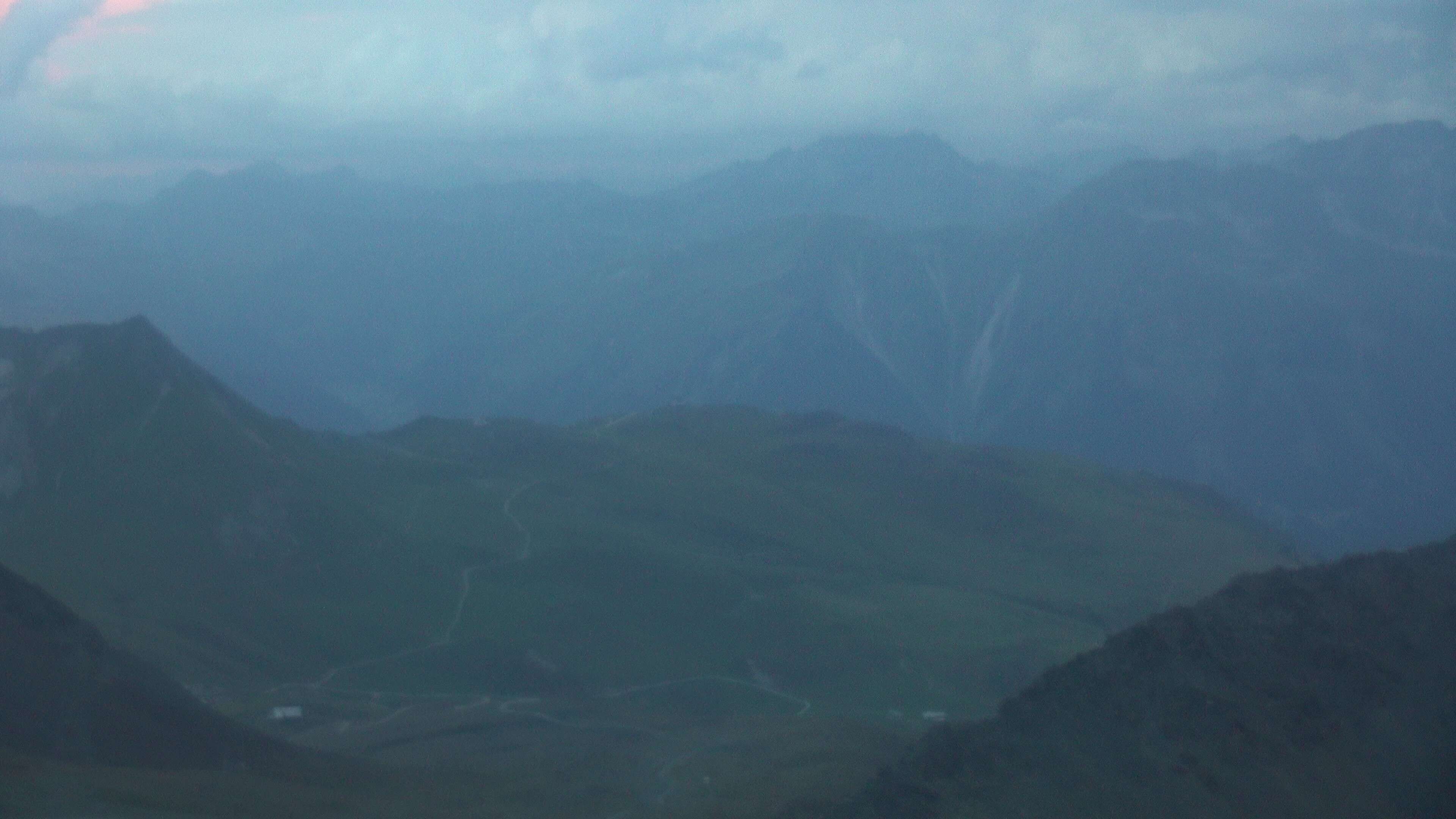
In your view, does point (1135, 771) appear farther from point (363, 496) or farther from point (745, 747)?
point (363, 496)

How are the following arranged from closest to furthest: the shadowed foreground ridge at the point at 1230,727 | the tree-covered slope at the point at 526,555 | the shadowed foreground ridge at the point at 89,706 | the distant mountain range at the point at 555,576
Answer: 1. the shadowed foreground ridge at the point at 1230,727
2. the shadowed foreground ridge at the point at 89,706
3. the distant mountain range at the point at 555,576
4. the tree-covered slope at the point at 526,555

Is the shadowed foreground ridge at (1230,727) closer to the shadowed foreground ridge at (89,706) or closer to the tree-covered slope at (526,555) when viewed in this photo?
the shadowed foreground ridge at (89,706)

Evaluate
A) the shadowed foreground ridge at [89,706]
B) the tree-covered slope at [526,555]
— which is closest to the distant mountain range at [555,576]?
the tree-covered slope at [526,555]

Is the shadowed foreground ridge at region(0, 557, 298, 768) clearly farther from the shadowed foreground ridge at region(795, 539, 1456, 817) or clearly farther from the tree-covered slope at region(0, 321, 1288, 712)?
the tree-covered slope at region(0, 321, 1288, 712)

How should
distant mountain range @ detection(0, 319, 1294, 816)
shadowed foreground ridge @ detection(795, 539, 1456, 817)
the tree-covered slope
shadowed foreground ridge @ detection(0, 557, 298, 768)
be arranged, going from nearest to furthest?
shadowed foreground ridge @ detection(795, 539, 1456, 817)
shadowed foreground ridge @ detection(0, 557, 298, 768)
distant mountain range @ detection(0, 319, 1294, 816)
the tree-covered slope

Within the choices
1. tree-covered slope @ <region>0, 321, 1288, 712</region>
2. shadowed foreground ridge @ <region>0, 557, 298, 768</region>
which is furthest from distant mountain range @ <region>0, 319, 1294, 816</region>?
shadowed foreground ridge @ <region>0, 557, 298, 768</region>

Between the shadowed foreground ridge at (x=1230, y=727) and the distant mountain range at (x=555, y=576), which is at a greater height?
the shadowed foreground ridge at (x=1230, y=727)

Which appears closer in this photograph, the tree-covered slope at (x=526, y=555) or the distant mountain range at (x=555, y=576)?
the distant mountain range at (x=555, y=576)
